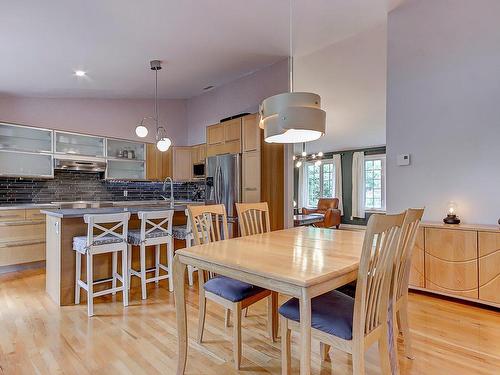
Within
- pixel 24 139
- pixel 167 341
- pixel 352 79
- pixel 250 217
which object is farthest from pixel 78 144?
pixel 352 79

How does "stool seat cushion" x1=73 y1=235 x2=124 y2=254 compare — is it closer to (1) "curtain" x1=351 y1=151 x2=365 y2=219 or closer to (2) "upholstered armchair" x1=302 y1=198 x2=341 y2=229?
(2) "upholstered armchair" x1=302 y1=198 x2=341 y2=229

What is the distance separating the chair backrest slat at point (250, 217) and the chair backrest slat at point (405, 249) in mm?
1201

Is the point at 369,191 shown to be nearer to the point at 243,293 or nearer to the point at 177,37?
the point at 177,37

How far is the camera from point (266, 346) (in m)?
2.24

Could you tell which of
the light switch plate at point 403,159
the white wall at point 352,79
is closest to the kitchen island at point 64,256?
the light switch plate at point 403,159

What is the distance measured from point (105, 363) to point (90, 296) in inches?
37.2

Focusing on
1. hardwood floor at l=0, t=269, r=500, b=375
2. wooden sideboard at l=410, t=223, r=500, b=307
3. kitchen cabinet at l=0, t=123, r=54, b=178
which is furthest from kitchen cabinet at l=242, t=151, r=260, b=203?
kitchen cabinet at l=0, t=123, r=54, b=178

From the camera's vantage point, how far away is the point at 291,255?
1766mm

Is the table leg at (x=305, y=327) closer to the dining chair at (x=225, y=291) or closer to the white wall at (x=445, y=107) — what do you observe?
the dining chair at (x=225, y=291)

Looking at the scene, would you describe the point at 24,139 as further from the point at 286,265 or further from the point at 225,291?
the point at 286,265

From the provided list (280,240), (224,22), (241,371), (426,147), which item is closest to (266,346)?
(241,371)

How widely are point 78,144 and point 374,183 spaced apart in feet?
25.2

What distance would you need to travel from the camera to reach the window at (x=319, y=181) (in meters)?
10.1

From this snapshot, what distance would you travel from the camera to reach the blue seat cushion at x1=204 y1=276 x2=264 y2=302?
2.01 meters
